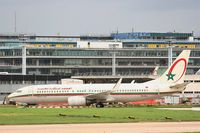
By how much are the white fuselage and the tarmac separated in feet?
156

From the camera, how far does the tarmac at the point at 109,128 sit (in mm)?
50375

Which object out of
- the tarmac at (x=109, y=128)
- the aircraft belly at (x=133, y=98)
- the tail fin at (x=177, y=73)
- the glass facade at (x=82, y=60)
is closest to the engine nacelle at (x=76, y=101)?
the aircraft belly at (x=133, y=98)

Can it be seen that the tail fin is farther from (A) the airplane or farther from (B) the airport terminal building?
(B) the airport terminal building

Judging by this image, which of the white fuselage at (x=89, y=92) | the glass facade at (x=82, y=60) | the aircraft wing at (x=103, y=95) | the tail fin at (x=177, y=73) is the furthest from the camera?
the glass facade at (x=82, y=60)

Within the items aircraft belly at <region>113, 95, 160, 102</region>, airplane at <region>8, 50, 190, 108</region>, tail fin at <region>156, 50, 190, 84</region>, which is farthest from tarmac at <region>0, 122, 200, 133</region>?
tail fin at <region>156, 50, 190, 84</region>

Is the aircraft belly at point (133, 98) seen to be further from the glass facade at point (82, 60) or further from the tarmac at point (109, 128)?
the glass facade at point (82, 60)

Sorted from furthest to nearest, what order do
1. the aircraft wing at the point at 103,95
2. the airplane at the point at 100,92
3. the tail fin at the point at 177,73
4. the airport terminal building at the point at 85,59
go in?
the airport terminal building at the point at 85,59 → the tail fin at the point at 177,73 → the airplane at the point at 100,92 → the aircraft wing at the point at 103,95

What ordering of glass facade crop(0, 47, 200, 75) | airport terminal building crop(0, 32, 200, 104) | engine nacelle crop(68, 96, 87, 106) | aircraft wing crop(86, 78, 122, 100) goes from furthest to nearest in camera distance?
1. glass facade crop(0, 47, 200, 75)
2. airport terminal building crop(0, 32, 200, 104)
3. aircraft wing crop(86, 78, 122, 100)
4. engine nacelle crop(68, 96, 87, 106)

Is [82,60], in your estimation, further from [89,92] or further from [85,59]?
[89,92]

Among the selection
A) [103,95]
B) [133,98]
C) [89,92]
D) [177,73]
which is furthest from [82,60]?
[133,98]

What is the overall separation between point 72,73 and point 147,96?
251 ft

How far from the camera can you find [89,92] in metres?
107

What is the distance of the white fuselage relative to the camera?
106375 millimetres

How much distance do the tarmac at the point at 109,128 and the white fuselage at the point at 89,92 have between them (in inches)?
1873
